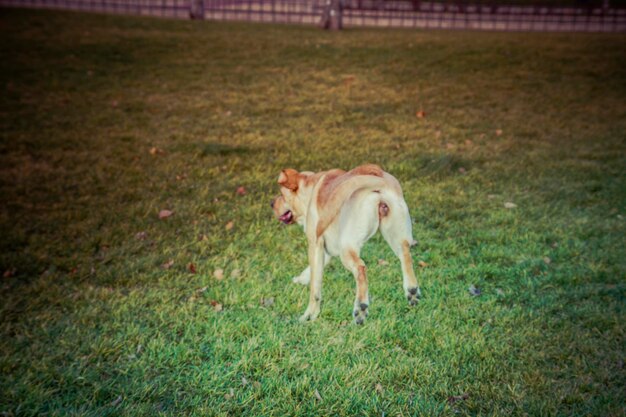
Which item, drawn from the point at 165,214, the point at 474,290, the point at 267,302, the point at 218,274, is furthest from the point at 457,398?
the point at 165,214

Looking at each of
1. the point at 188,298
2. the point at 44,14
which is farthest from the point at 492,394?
the point at 44,14

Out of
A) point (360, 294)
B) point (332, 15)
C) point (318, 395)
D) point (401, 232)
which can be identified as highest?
point (332, 15)

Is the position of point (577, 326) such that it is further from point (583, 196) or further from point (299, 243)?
point (583, 196)

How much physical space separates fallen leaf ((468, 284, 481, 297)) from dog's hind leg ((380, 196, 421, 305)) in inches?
38.9

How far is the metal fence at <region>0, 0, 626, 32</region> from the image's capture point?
24.6 m

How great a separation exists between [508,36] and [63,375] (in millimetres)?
19870

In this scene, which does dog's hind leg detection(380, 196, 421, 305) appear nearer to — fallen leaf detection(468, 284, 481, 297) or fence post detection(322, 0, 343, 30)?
fallen leaf detection(468, 284, 481, 297)

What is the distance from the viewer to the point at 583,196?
714 cm

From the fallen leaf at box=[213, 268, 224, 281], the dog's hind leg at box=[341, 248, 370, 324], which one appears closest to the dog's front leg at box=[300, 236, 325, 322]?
the dog's hind leg at box=[341, 248, 370, 324]

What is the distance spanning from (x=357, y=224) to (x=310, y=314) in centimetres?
94

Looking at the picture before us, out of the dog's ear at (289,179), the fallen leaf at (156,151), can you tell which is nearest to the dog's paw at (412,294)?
the dog's ear at (289,179)

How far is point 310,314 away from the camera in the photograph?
175 inches

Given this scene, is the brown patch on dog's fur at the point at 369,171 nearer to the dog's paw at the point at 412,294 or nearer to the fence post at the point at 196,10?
the dog's paw at the point at 412,294

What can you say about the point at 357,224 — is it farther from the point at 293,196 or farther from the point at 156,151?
the point at 156,151
